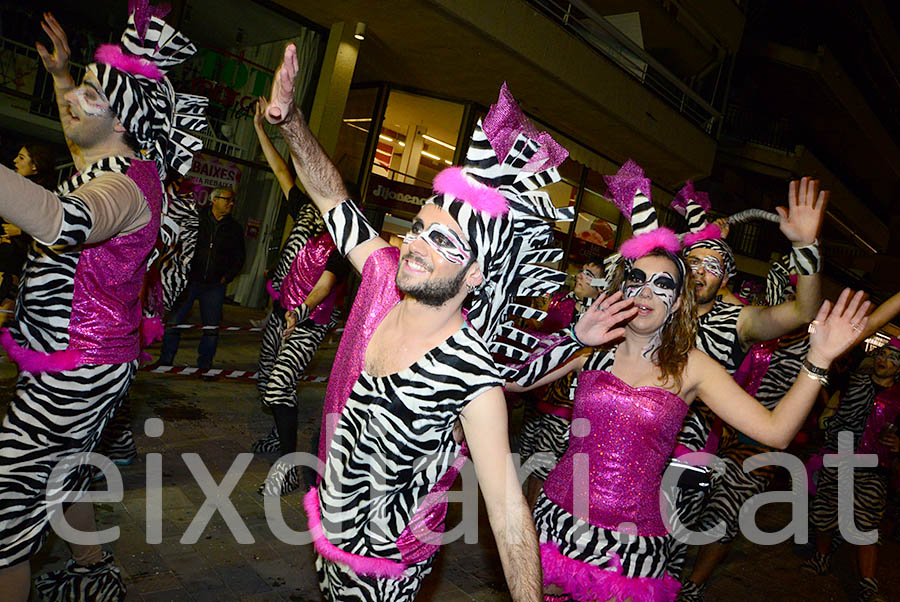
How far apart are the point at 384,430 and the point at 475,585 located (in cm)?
259

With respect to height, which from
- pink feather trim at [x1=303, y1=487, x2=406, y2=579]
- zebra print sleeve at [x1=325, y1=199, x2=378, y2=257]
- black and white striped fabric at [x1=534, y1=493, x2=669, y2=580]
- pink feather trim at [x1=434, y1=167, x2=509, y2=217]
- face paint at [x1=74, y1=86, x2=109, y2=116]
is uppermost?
face paint at [x1=74, y1=86, x2=109, y2=116]

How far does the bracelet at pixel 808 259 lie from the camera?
3357 millimetres

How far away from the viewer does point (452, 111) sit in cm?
1367

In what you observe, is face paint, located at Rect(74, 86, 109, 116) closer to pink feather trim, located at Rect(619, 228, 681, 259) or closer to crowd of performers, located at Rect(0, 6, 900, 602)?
crowd of performers, located at Rect(0, 6, 900, 602)

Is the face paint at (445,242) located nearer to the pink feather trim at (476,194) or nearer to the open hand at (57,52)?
the pink feather trim at (476,194)

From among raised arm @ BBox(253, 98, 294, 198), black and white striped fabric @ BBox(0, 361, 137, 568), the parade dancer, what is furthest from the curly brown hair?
black and white striped fabric @ BBox(0, 361, 137, 568)

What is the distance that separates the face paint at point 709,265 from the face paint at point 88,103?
343cm

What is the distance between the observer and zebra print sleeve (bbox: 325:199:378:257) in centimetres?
268

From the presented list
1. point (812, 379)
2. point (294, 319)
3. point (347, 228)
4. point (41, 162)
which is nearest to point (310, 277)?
point (294, 319)

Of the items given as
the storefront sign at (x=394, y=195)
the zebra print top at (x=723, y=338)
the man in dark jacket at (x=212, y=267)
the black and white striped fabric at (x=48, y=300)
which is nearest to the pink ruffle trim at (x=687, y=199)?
the zebra print top at (x=723, y=338)

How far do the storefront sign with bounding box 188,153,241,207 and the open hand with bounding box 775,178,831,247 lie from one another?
9486mm

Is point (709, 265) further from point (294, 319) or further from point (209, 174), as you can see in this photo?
point (209, 174)

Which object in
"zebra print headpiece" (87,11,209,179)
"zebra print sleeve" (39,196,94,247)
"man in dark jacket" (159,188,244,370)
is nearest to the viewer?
"zebra print sleeve" (39,196,94,247)

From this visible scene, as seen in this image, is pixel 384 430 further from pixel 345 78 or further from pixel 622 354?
pixel 345 78
